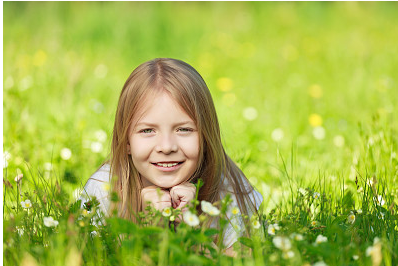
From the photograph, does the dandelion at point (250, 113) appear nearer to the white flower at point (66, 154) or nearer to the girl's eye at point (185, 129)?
the white flower at point (66, 154)

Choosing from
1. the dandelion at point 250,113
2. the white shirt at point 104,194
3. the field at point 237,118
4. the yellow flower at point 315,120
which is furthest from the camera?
the dandelion at point 250,113

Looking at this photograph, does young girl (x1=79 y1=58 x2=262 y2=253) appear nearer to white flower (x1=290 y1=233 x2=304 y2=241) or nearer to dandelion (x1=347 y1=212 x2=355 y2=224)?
dandelion (x1=347 y1=212 x2=355 y2=224)

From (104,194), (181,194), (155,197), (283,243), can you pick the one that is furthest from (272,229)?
(104,194)

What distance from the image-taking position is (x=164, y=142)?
2008 mm

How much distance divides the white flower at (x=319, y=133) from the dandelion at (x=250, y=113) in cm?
48

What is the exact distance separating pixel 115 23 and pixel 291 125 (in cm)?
302

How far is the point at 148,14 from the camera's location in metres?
6.78

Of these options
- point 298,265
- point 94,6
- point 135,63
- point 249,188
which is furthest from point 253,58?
point 298,265

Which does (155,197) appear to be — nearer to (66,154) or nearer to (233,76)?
(66,154)

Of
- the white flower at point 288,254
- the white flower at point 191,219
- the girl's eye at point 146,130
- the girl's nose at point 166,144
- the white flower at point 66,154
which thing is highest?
the girl's eye at point 146,130

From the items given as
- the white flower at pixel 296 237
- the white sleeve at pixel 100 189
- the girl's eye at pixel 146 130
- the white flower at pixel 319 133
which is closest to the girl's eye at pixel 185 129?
the girl's eye at pixel 146 130

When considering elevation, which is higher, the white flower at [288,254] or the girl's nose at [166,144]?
the girl's nose at [166,144]

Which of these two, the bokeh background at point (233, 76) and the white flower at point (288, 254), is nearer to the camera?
the white flower at point (288, 254)

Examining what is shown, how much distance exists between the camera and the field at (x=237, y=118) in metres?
1.66
